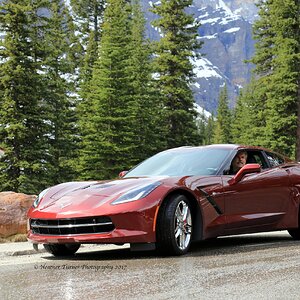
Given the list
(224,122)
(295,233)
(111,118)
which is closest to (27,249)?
(295,233)

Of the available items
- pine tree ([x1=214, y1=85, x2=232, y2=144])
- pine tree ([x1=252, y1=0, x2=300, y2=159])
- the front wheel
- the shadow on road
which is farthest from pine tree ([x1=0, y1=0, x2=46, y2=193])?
pine tree ([x1=214, y1=85, x2=232, y2=144])

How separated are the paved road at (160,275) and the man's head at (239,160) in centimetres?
110

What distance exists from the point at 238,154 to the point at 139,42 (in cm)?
4341

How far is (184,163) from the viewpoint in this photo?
8086mm

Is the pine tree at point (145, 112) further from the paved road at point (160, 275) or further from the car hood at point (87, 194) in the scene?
the paved road at point (160, 275)

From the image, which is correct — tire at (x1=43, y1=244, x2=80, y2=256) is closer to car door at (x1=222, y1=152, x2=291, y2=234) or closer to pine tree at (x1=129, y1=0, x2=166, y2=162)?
car door at (x1=222, y1=152, x2=291, y2=234)

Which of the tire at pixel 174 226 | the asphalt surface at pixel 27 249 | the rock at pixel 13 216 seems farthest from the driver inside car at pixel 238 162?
the rock at pixel 13 216

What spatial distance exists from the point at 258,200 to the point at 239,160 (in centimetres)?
61

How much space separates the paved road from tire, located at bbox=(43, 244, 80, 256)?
0.12 meters

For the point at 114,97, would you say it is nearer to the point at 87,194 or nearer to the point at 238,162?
the point at 238,162

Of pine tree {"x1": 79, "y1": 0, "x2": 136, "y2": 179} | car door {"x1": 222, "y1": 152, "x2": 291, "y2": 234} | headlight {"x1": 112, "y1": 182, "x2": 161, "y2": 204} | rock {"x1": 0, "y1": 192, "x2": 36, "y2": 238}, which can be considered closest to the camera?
headlight {"x1": 112, "y1": 182, "x2": 161, "y2": 204}

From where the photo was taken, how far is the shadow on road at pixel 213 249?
711cm

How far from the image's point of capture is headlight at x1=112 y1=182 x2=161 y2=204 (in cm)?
671

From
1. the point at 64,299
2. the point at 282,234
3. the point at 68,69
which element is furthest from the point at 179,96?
the point at 64,299
